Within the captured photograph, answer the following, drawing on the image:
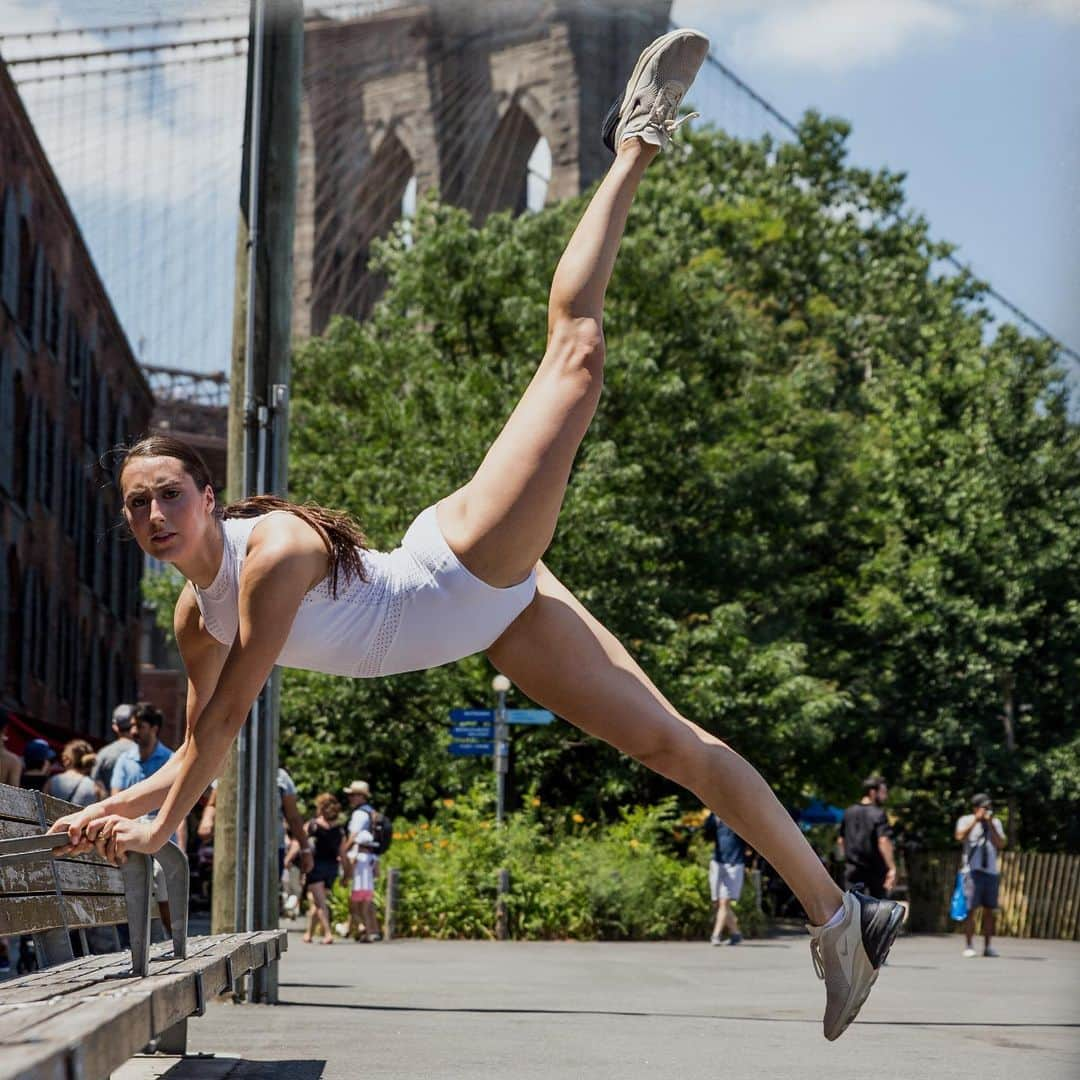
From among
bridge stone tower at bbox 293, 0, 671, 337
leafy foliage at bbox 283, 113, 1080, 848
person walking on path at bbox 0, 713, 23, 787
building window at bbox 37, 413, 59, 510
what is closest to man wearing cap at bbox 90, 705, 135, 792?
person walking on path at bbox 0, 713, 23, 787

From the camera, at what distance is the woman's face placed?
407 cm

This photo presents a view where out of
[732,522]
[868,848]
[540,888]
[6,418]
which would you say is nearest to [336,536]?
[868,848]

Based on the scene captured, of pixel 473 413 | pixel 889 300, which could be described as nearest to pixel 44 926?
pixel 473 413

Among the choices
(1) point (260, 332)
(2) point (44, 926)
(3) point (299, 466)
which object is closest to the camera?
(2) point (44, 926)

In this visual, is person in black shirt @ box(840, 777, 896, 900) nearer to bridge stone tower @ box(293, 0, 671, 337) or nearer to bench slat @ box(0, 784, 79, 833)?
bench slat @ box(0, 784, 79, 833)

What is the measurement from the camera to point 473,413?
2816cm

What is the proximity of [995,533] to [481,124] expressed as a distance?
3340cm

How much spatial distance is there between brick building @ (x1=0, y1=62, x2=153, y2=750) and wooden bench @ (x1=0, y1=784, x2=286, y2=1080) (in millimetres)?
21351

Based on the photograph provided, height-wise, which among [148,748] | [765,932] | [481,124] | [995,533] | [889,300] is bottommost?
[765,932]

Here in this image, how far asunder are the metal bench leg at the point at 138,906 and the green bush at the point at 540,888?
16.9 m

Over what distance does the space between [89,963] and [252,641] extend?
3.80 ft

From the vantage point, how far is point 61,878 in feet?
18.2

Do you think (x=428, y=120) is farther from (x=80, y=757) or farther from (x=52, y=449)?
(x=80, y=757)

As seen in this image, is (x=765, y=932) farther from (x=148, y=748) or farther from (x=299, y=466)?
(x=148, y=748)
